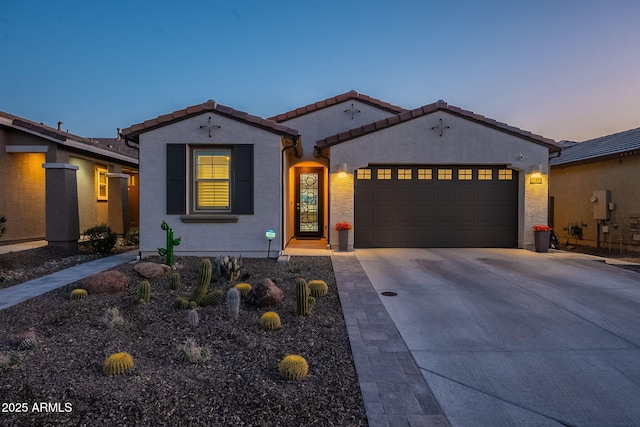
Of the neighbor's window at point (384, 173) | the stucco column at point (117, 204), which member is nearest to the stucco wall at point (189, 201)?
the neighbor's window at point (384, 173)

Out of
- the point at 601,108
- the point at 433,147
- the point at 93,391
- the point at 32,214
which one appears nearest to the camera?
the point at 93,391

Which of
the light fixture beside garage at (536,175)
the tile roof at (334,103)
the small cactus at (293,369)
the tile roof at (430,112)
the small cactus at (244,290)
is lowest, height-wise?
the small cactus at (293,369)

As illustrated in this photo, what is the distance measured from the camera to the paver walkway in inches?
93.9

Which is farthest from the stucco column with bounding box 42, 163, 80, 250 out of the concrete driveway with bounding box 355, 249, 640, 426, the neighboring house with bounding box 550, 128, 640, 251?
the neighboring house with bounding box 550, 128, 640, 251

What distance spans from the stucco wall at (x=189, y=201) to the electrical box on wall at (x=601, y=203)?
10.1m

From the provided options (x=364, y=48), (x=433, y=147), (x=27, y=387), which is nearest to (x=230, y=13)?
(x=364, y=48)

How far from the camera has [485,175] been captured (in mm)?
10523

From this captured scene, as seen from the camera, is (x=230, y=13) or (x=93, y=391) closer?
(x=93, y=391)

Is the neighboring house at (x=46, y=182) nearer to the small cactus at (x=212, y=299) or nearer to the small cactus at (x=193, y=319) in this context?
the small cactus at (x=212, y=299)

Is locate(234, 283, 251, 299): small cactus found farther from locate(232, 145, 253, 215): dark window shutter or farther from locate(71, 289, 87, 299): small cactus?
locate(232, 145, 253, 215): dark window shutter

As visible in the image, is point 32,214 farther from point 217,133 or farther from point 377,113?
point 377,113

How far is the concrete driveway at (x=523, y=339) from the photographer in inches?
100.0

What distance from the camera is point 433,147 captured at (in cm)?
1017

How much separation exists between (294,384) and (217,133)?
274 inches
